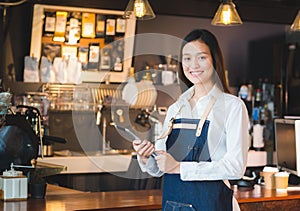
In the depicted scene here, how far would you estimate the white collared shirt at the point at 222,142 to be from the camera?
2408 mm

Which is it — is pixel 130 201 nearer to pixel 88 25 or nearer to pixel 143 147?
pixel 143 147

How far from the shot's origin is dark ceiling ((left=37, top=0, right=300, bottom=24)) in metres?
5.60

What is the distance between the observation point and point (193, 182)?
2.54 metres

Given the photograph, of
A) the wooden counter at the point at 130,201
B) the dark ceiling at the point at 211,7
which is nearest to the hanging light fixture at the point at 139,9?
the wooden counter at the point at 130,201

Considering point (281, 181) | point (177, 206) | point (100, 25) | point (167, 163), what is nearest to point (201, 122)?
point (167, 163)

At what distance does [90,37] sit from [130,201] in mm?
3234

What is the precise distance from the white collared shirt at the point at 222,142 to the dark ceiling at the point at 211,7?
126 inches

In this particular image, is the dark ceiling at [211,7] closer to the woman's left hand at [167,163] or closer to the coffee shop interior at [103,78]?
the coffee shop interior at [103,78]

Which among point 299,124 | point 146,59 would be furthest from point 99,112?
point 299,124

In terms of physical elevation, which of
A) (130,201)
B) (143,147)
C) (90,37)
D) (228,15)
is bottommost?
(130,201)

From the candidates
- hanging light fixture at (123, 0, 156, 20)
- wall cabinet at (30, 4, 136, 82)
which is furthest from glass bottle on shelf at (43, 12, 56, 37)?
→ hanging light fixture at (123, 0, 156, 20)

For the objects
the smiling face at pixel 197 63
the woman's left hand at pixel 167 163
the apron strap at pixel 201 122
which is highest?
the smiling face at pixel 197 63

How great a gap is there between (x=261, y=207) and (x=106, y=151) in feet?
9.44

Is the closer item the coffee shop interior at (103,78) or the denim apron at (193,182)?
the denim apron at (193,182)
